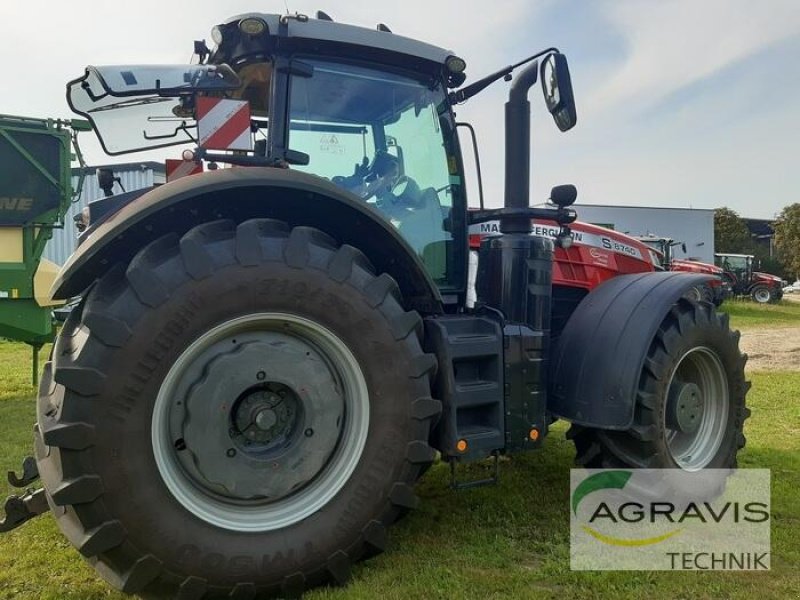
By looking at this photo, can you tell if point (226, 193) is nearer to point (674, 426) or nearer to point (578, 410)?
point (578, 410)

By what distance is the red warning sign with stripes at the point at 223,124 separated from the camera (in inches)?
111

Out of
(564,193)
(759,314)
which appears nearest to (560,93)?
(564,193)

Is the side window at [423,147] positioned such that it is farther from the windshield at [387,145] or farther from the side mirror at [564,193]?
the side mirror at [564,193]

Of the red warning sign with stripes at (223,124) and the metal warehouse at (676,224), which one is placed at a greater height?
the metal warehouse at (676,224)

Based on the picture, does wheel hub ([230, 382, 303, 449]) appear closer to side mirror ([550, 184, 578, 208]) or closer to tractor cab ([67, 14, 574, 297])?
tractor cab ([67, 14, 574, 297])

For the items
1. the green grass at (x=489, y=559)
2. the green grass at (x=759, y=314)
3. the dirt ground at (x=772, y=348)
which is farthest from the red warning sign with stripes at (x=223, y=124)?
the green grass at (x=759, y=314)

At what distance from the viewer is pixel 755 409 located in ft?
21.1

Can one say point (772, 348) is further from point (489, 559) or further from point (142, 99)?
point (142, 99)

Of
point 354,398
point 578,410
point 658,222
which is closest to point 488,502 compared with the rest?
point 578,410

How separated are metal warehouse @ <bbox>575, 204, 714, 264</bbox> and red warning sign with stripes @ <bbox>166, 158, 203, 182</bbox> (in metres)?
32.5

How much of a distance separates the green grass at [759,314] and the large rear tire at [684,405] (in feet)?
51.9

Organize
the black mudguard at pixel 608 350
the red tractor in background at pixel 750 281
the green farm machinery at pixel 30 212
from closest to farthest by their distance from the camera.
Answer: the black mudguard at pixel 608 350
the green farm machinery at pixel 30 212
the red tractor in background at pixel 750 281

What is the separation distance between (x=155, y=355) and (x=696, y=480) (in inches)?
117

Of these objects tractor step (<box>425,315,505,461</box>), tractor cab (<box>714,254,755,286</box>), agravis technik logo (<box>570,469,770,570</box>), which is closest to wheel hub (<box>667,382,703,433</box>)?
agravis technik logo (<box>570,469,770,570</box>)
